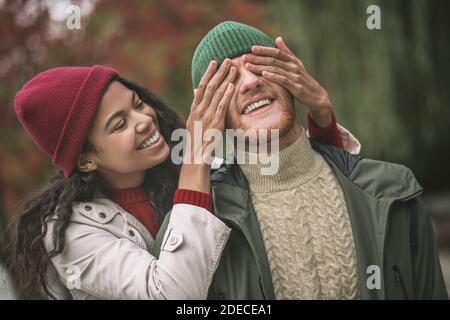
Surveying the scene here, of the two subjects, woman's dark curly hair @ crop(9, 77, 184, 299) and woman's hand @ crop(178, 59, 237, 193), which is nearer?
woman's hand @ crop(178, 59, 237, 193)

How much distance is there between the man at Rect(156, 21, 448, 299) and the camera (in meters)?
1.81

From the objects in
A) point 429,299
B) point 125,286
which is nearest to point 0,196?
point 125,286

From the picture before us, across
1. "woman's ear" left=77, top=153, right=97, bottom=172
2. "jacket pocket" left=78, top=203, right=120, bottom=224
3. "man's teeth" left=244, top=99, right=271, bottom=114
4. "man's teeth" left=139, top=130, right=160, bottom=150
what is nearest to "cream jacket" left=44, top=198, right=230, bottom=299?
"jacket pocket" left=78, top=203, right=120, bottom=224

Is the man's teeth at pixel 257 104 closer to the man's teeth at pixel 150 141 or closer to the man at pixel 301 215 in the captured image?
the man at pixel 301 215

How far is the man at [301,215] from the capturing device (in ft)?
5.92

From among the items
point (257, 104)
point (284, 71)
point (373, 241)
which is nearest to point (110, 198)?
point (257, 104)

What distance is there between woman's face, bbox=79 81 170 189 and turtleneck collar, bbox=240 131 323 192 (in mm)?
305

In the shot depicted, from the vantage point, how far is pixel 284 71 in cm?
184

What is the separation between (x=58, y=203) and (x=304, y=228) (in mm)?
774

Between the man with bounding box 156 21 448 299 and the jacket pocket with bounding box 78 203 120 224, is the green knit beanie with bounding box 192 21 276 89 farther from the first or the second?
the jacket pocket with bounding box 78 203 120 224

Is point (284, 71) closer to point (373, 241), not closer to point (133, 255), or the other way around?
point (373, 241)

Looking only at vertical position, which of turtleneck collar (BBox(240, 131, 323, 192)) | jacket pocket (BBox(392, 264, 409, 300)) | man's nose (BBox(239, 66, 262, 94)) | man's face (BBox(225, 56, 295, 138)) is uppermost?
man's nose (BBox(239, 66, 262, 94))

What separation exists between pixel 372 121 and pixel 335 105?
0.78 feet

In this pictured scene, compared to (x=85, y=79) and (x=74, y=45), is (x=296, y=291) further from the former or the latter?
(x=74, y=45)
